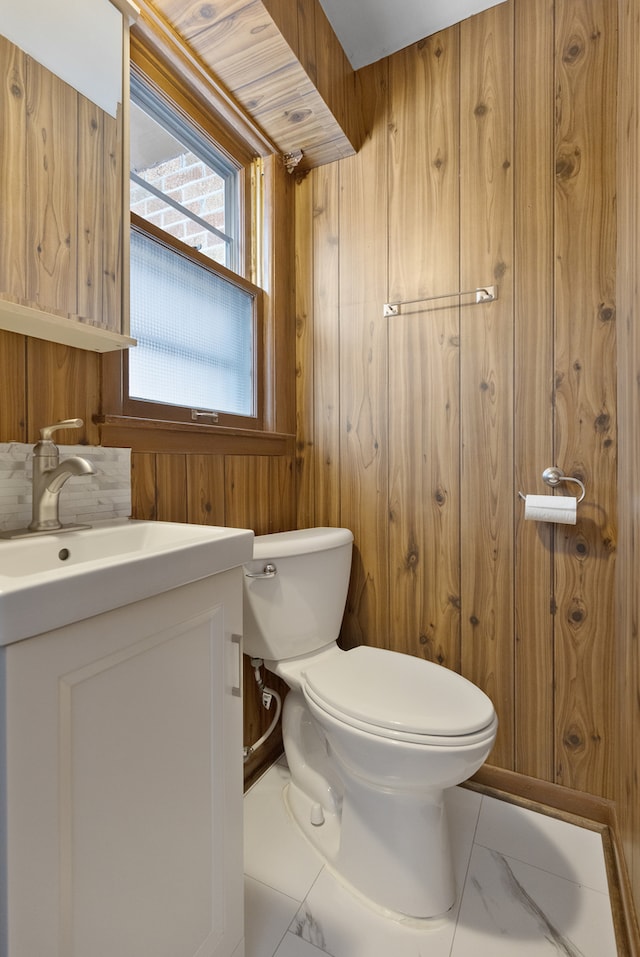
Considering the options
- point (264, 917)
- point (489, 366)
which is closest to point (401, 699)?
point (264, 917)

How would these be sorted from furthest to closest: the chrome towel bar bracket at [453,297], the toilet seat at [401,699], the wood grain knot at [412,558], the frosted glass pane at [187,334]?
the wood grain knot at [412,558], the chrome towel bar bracket at [453,297], the frosted glass pane at [187,334], the toilet seat at [401,699]

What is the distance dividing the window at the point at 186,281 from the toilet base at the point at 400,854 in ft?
3.49

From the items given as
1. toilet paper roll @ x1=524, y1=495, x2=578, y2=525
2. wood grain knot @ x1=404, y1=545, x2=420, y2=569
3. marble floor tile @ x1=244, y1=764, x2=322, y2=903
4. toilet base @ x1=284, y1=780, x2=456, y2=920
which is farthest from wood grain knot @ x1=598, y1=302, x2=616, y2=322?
marble floor tile @ x1=244, y1=764, x2=322, y2=903

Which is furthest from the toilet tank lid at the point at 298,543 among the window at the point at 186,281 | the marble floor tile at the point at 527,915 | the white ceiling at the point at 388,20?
the white ceiling at the point at 388,20

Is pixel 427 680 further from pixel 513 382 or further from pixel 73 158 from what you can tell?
pixel 73 158

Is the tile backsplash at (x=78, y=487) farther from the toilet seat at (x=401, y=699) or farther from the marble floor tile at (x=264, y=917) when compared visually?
the marble floor tile at (x=264, y=917)

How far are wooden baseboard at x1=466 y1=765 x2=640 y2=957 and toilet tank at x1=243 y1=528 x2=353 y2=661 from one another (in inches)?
25.1

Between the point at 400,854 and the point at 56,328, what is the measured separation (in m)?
1.30

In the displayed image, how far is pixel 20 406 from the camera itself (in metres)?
0.85

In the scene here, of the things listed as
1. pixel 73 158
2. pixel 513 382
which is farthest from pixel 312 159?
pixel 513 382

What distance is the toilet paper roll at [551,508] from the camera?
1.18 meters

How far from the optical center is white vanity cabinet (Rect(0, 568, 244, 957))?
464 millimetres

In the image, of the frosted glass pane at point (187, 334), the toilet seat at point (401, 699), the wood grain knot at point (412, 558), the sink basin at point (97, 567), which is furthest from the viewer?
the wood grain knot at point (412, 558)

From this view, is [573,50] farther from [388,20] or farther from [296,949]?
[296,949]
